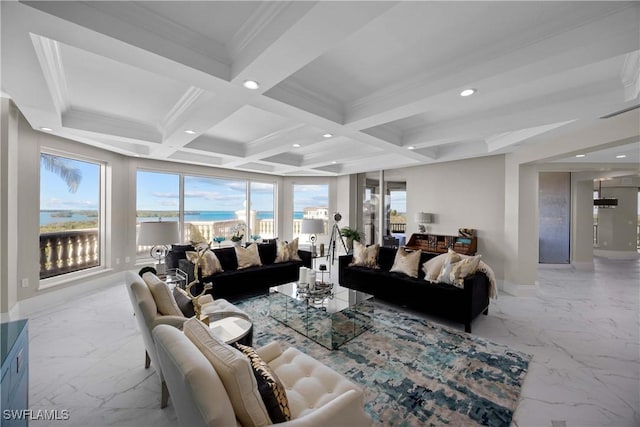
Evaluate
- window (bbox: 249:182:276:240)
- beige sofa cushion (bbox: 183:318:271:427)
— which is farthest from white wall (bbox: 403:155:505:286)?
beige sofa cushion (bbox: 183:318:271:427)

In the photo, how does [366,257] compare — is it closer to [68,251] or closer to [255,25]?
[255,25]

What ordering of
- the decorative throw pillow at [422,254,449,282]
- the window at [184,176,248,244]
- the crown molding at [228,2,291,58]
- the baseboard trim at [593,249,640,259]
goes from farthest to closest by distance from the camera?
the baseboard trim at [593,249,640,259], the window at [184,176,248,244], the decorative throw pillow at [422,254,449,282], the crown molding at [228,2,291,58]

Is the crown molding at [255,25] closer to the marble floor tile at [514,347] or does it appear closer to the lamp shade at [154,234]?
the lamp shade at [154,234]

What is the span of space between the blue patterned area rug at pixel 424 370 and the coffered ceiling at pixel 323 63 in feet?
8.13

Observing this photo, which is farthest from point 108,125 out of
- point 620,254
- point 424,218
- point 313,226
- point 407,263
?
point 620,254

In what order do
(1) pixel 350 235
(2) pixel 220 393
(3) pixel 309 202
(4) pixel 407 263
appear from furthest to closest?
(3) pixel 309 202 < (1) pixel 350 235 < (4) pixel 407 263 < (2) pixel 220 393

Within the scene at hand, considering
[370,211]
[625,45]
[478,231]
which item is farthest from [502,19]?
[370,211]

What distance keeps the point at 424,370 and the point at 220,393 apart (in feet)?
6.77

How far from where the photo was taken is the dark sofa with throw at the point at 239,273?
385cm

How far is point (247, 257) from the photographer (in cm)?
444

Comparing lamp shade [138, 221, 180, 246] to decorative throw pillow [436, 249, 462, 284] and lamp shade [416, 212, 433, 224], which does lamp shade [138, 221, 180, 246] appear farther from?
lamp shade [416, 212, 433, 224]

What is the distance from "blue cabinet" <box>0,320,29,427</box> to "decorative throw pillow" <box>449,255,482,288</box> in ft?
12.2

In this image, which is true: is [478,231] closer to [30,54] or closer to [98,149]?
[30,54]

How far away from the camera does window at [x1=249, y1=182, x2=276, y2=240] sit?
7578mm
